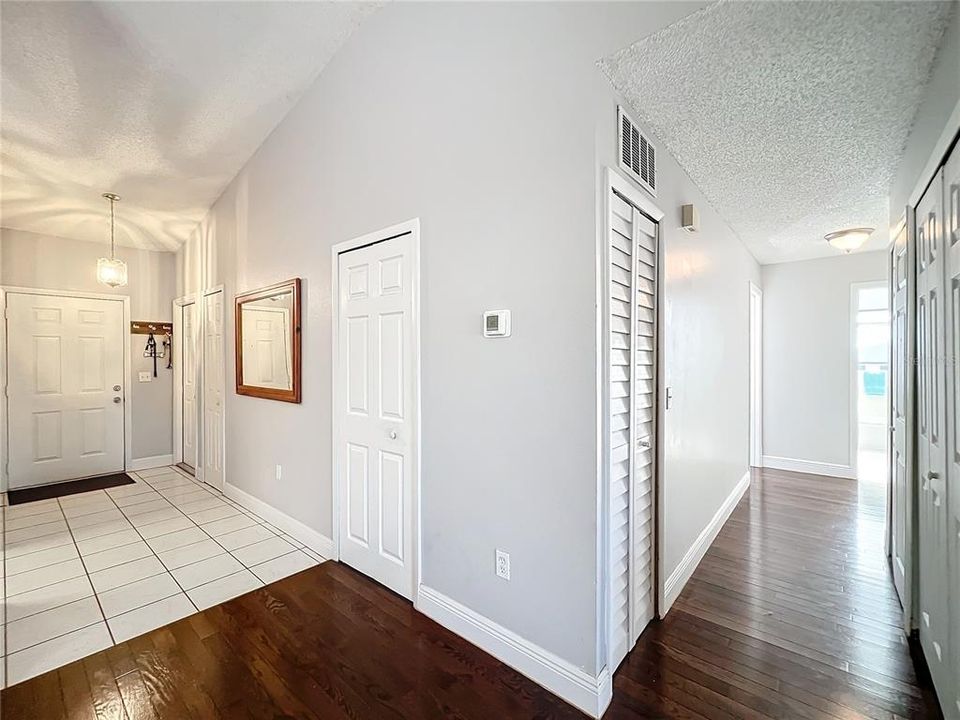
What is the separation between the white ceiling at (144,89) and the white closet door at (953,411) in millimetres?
2941

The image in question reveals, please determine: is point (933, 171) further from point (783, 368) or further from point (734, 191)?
point (783, 368)

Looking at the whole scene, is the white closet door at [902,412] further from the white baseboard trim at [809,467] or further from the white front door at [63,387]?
the white front door at [63,387]

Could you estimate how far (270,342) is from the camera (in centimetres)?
341

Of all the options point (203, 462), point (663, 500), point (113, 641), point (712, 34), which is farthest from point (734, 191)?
point (203, 462)

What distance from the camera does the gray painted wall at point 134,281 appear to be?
4395 mm

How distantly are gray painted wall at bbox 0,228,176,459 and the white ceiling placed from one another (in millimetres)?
426

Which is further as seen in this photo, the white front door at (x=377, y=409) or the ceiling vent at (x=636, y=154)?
the white front door at (x=377, y=409)

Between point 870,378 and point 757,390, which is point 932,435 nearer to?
point 757,390

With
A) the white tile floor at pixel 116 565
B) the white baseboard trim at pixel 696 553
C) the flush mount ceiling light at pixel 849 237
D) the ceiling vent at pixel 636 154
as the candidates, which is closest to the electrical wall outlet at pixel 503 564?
the white baseboard trim at pixel 696 553

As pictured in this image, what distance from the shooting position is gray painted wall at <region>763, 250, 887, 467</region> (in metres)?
4.76

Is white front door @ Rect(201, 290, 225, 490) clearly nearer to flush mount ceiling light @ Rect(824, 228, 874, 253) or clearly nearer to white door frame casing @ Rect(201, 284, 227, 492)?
white door frame casing @ Rect(201, 284, 227, 492)

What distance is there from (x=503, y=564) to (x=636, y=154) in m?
1.93

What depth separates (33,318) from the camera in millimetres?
4449

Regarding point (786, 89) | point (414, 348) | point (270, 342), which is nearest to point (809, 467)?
point (786, 89)
